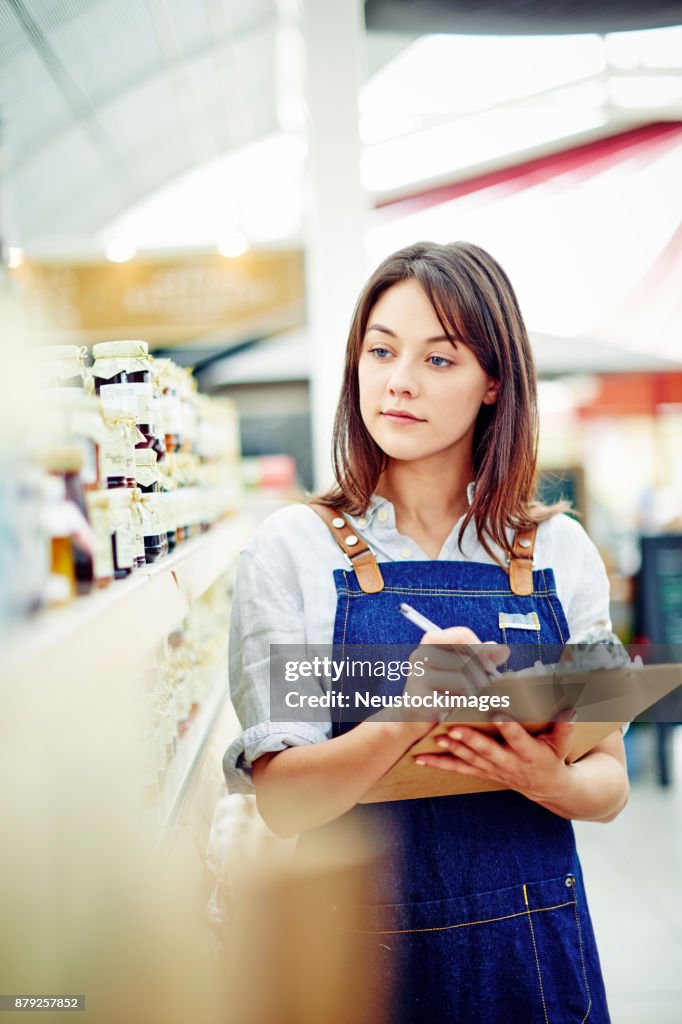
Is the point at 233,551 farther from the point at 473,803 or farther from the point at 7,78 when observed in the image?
the point at 7,78

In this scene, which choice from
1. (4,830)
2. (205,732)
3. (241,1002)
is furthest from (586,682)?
(205,732)

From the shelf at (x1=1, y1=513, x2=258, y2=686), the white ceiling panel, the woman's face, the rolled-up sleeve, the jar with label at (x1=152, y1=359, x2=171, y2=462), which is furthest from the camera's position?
the white ceiling panel

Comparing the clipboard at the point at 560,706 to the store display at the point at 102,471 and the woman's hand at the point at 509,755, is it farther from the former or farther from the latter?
the store display at the point at 102,471

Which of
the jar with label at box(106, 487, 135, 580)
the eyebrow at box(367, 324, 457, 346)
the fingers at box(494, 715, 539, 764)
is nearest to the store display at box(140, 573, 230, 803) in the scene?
the jar with label at box(106, 487, 135, 580)

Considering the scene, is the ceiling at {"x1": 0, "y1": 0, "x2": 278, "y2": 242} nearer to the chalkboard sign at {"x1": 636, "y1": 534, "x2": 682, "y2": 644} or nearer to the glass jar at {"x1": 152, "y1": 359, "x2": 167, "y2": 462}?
the glass jar at {"x1": 152, "y1": 359, "x2": 167, "y2": 462}

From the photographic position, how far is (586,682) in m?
0.94

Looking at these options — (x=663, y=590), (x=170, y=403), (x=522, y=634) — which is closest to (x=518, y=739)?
(x=522, y=634)

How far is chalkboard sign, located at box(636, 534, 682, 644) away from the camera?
12.6 feet

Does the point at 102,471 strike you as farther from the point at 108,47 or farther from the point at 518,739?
the point at 108,47

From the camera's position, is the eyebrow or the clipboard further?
the eyebrow

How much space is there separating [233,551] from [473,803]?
1.09 metres

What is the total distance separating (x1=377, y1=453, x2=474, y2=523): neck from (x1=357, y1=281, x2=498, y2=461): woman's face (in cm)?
8

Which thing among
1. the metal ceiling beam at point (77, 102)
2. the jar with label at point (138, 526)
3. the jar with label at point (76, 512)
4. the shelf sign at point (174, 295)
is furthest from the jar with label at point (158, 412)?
the shelf sign at point (174, 295)

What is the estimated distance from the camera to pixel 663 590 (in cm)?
385
